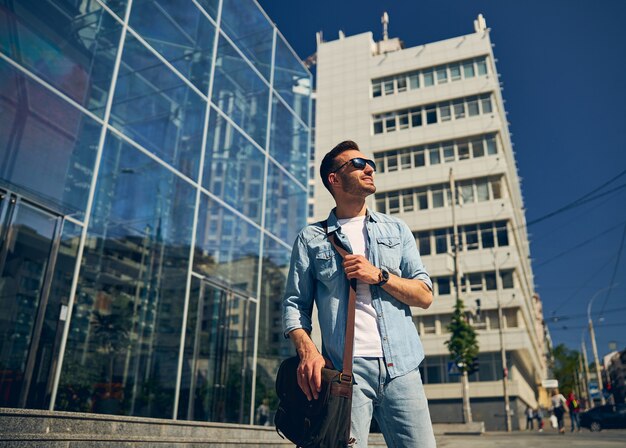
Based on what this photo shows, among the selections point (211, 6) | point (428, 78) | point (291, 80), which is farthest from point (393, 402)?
point (428, 78)

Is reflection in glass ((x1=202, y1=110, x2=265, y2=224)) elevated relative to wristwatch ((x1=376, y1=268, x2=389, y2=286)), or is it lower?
elevated

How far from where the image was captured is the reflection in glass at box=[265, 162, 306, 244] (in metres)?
15.1

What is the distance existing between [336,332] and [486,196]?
3786 centimetres

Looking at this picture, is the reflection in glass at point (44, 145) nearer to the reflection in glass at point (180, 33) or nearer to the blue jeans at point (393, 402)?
the reflection in glass at point (180, 33)

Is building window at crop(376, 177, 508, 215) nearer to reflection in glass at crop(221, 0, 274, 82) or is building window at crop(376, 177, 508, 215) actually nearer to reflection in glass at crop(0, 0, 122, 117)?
reflection in glass at crop(221, 0, 274, 82)

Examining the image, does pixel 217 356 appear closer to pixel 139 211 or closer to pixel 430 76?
pixel 139 211

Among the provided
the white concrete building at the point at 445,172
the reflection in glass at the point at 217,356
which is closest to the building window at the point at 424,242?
the white concrete building at the point at 445,172

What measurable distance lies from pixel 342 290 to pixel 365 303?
0.12 meters

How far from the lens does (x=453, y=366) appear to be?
76.8 ft

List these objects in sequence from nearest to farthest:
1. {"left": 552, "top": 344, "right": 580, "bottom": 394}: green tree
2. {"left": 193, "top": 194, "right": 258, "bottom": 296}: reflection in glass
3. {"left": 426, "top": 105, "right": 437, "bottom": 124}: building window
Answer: {"left": 193, "top": 194, "right": 258, "bottom": 296}: reflection in glass < {"left": 426, "top": 105, "right": 437, "bottom": 124}: building window < {"left": 552, "top": 344, "right": 580, "bottom": 394}: green tree

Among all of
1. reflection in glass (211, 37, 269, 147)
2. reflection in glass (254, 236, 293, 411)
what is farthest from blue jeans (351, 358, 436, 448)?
reflection in glass (211, 37, 269, 147)

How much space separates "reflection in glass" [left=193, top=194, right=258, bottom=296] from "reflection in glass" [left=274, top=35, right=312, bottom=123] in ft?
17.0

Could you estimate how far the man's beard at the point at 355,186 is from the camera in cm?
259

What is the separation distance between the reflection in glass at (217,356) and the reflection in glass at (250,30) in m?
6.86
